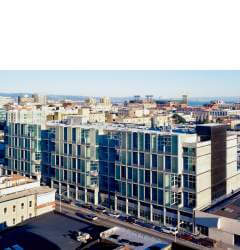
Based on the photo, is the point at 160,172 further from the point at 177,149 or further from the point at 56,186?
the point at 56,186

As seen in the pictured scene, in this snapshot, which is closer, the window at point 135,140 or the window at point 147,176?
the window at point 147,176

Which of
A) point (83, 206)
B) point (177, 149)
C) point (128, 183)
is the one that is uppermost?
point (177, 149)

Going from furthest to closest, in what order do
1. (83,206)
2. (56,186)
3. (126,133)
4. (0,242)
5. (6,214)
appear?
1. (56,186)
2. (83,206)
3. (126,133)
4. (6,214)
5. (0,242)

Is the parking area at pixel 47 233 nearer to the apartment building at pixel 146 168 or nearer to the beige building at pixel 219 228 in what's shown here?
the beige building at pixel 219 228

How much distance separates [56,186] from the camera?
63688 mm

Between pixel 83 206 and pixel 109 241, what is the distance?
96.0ft

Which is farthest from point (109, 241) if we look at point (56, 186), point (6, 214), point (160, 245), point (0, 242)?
point (56, 186)

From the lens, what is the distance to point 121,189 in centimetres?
5466

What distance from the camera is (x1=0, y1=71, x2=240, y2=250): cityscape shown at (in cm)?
3541

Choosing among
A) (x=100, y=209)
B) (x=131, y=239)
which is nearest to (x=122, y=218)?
(x=100, y=209)

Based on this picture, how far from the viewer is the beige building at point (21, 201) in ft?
126

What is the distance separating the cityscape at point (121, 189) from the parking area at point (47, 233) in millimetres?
84

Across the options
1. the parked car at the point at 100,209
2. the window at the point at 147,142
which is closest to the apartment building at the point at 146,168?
the window at the point at 147,142

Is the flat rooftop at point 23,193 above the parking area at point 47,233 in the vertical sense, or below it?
above
